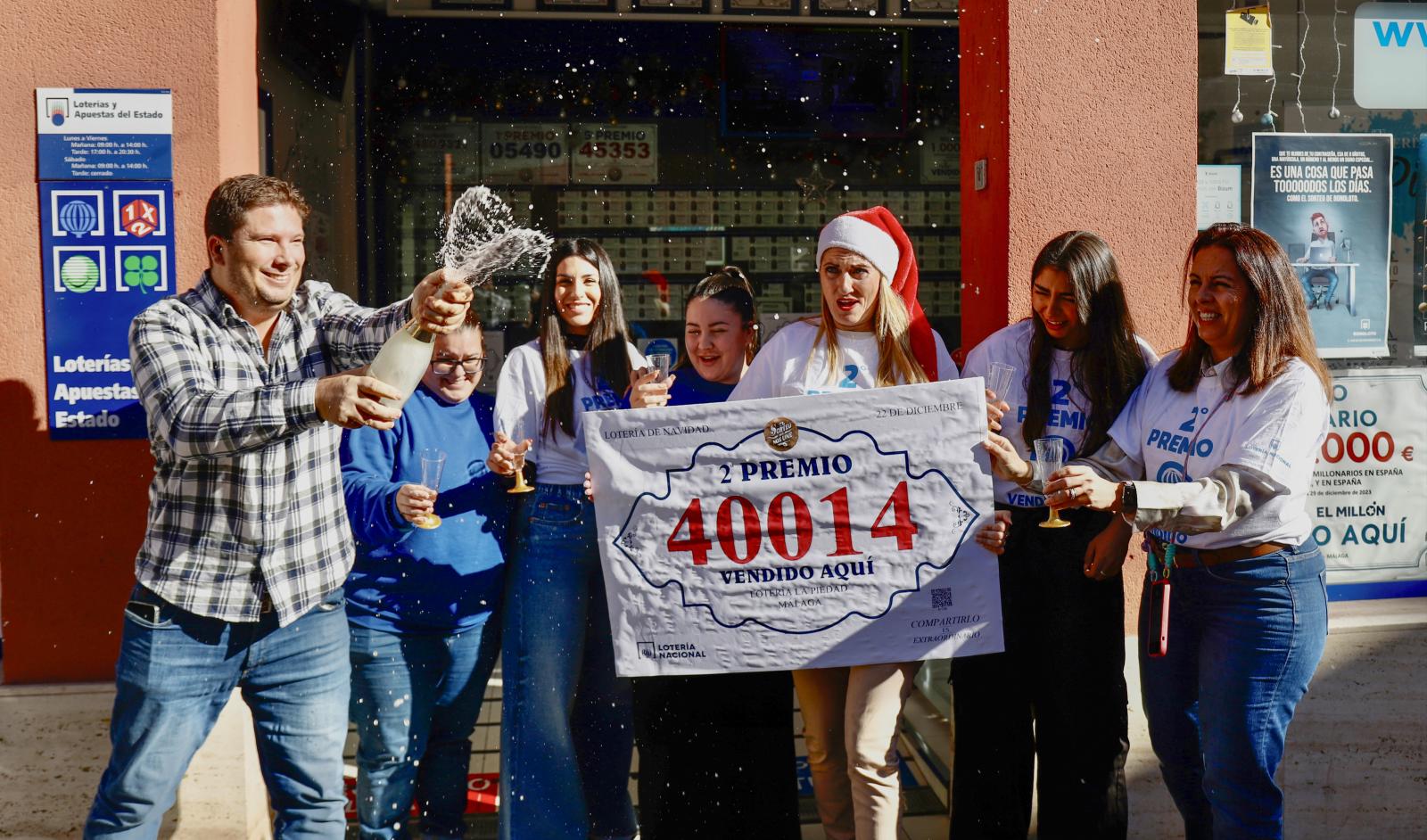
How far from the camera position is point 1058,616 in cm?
333

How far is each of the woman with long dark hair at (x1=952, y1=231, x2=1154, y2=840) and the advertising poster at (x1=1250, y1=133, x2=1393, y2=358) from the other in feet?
4.81

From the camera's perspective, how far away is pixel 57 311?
12.1 feet

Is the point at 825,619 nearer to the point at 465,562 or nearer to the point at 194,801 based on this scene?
the point at 465,562

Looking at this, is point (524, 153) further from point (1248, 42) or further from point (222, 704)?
point (222, 704)

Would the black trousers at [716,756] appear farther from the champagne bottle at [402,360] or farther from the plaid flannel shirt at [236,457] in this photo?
the champagne bottle at [402,360]

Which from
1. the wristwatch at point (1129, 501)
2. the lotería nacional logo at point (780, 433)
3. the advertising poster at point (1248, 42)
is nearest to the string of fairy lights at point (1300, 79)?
the advertising poster at point (1248, 42)

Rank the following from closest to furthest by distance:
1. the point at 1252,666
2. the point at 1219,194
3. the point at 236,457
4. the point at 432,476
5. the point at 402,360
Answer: the point at 402,360 → the point at 236,457 → the point at 1252,666 → the point at 432,476 → the point at 1219,194

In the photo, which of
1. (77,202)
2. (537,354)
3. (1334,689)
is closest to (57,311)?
(77,202)

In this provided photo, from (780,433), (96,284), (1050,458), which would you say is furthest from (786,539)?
(96,284)

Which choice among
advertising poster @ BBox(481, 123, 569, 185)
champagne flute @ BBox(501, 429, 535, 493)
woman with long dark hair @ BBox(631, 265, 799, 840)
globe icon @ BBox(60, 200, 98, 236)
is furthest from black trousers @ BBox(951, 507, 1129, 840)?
advertising poster @ BBox(481, 123, 569, 185)

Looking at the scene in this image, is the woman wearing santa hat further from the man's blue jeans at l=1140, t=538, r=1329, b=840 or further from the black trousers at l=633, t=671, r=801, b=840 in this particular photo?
the man's blue jeans at l=1140, t=538, r=1329, b=840

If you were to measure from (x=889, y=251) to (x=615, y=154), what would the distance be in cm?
333

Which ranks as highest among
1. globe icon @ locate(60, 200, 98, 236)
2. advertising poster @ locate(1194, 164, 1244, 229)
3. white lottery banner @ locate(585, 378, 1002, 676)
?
advertising poster @ locate(1194, 164, 1244, 229)

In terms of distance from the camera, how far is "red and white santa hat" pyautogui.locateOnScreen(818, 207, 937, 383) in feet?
11.1
